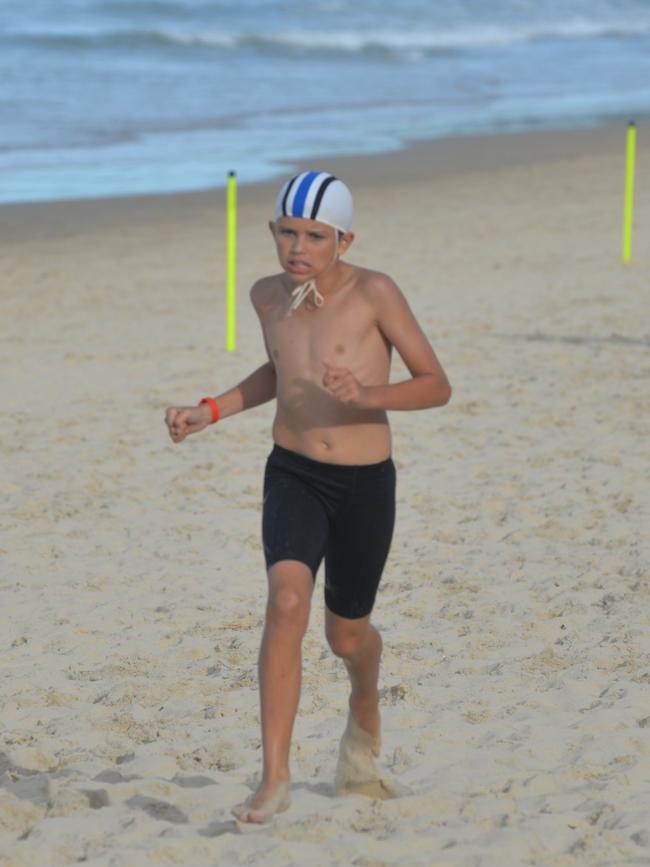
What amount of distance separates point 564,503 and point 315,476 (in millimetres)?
3625

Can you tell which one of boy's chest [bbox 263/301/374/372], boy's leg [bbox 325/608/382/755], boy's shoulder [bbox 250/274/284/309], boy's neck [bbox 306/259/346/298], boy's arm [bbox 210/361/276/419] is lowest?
boy's leg [bbox 325/608/382/755]

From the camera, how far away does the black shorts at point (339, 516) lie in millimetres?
4156

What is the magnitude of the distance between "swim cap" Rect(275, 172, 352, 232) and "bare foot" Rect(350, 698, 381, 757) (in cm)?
136

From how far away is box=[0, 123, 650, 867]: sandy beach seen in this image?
4.38 meters

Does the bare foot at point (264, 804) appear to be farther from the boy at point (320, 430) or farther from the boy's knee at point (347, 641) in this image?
the boy's knee at point (347, 641)

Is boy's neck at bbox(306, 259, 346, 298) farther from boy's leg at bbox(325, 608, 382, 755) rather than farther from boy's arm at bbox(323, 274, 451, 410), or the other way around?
boy's leg at bbox(325, 608, 382, 755)

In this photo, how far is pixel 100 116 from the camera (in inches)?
1091

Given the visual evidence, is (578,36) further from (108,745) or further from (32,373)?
(108,745)

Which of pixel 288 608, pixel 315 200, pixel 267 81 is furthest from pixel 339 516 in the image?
pixel 267 81

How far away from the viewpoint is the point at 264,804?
3.99 meters

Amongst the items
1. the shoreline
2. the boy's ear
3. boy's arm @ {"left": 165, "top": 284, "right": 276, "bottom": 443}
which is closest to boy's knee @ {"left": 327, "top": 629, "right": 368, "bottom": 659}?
boy's arm @ {"left": 165, "top": 284, "right": 276, "bottom": 443}

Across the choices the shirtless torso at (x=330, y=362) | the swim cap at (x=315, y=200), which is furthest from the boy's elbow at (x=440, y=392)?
the swim cap at (x=315, y=200)

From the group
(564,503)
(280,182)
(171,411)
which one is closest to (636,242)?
(280,182)

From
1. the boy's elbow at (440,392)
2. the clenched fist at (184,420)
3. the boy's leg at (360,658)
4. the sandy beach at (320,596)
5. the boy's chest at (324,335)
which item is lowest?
the sandy beach at (320,596)
